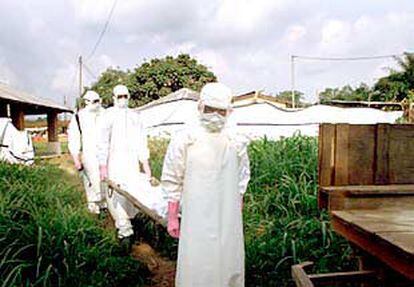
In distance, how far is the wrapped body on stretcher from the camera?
456 centimetres

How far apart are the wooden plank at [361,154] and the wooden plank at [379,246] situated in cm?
27

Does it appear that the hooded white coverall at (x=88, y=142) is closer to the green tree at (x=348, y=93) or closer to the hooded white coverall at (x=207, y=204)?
the hooded white coverall at (x=207, y=204)

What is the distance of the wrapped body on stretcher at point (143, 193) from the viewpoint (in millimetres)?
4559

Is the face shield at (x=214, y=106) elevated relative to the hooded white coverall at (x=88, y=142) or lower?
elevated

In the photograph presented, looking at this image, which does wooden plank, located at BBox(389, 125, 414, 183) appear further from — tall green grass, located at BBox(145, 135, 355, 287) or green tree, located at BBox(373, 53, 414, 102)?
green tree, located at BBox(373, 53, 414, 102)

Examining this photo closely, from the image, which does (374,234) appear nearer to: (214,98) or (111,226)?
(214,98)

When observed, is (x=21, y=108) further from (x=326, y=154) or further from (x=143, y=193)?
(x=326, y=154)

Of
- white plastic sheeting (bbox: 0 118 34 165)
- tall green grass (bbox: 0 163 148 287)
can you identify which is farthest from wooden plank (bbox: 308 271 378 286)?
white plastic sheeting (bbox: 0 118 34 165)

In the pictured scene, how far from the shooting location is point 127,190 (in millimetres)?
5387

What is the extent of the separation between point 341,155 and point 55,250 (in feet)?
9.58

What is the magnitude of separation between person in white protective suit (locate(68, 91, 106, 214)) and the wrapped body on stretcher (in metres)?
1.69

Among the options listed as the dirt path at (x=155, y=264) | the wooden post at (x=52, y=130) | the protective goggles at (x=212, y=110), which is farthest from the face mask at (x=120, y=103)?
the wooden post at (x=52, y=130)

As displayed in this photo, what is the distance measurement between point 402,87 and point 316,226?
25152 millimetres

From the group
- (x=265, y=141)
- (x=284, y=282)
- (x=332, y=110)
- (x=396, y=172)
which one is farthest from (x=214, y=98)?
(x=332, y=110)
